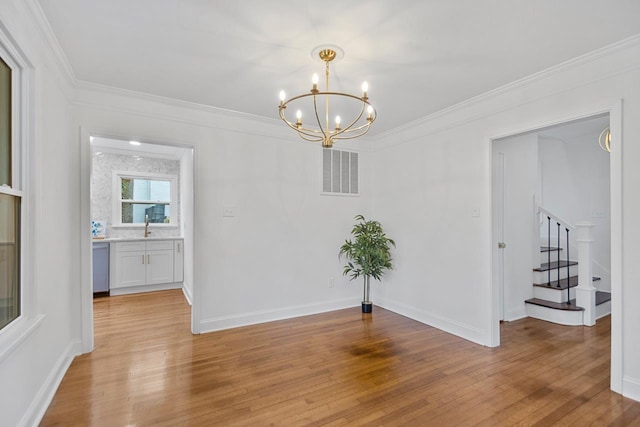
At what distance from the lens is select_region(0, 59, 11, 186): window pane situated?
5.56 feet

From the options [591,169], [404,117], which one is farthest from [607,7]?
[591,169]

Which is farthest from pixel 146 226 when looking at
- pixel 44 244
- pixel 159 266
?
pixel 44 244

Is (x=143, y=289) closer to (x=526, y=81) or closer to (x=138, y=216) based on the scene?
(x=138, y=216)

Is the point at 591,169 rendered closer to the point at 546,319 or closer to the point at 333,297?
the point at 546,319

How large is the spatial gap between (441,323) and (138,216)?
5450 millimetres

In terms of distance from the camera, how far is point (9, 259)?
1755mm

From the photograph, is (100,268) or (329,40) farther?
(100,268)

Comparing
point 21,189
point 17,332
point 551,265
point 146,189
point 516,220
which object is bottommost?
point 551,265

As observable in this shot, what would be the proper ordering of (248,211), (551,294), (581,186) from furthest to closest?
(581,186)
(551,294)
(248,211)

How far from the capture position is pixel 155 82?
2896 millimetres

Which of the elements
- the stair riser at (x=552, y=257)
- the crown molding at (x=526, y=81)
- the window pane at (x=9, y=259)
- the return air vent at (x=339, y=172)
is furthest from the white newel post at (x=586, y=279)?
the window pane at (x=9, y=259)

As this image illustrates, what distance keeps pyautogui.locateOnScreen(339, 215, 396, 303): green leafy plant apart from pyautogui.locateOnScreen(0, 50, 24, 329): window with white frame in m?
3.21

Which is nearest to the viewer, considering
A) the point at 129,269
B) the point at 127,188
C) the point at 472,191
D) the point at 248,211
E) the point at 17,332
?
the point at 17,332

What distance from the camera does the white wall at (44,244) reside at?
1.68 metres
